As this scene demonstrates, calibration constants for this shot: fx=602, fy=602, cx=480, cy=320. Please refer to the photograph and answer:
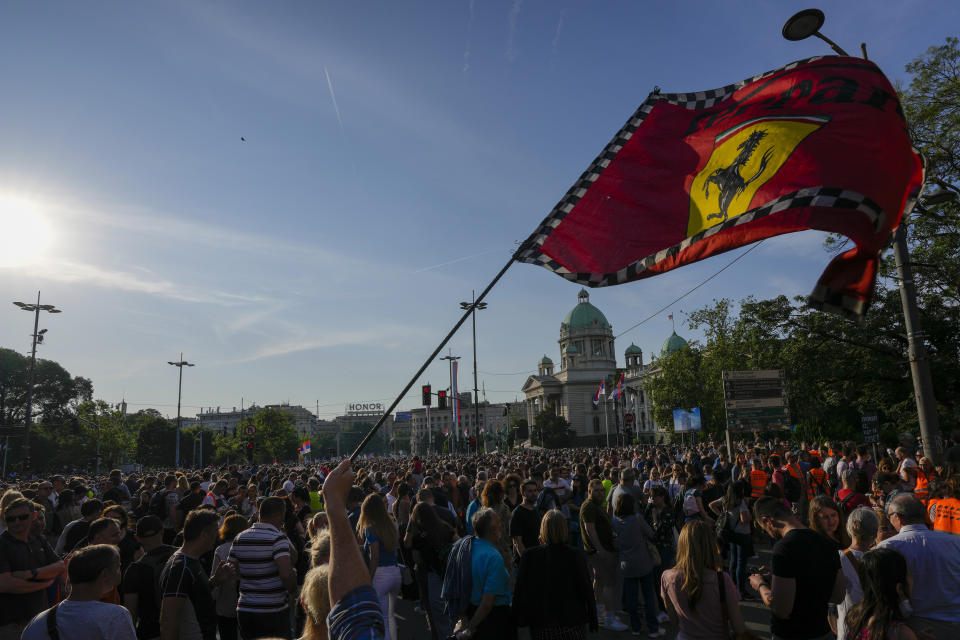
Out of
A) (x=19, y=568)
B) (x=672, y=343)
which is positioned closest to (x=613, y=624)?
(x=19, y=568)

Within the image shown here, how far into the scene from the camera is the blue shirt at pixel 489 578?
506 centimetres

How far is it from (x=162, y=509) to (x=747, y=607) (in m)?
9.76

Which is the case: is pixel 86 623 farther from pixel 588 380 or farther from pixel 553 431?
pixel 588 380

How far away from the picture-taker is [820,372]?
24547 millimetres

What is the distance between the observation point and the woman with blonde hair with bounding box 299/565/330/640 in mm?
2836

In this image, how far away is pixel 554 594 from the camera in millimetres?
5012

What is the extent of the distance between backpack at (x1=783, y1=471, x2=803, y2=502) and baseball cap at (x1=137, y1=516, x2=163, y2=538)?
11293 millimetres

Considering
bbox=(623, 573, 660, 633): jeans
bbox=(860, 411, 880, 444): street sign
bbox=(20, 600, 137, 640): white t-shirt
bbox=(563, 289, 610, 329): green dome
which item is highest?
bbox=(563, 289, 610, 329): green dome

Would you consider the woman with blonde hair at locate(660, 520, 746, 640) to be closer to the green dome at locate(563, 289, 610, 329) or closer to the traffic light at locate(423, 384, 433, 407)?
the traffic light at locate(423, 384, 433, 407)

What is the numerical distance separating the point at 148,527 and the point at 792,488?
11660 millimetres

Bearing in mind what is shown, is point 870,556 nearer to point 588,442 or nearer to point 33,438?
point 33,438

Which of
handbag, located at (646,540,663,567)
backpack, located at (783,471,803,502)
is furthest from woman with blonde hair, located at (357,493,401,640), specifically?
backpack, located at (783,471,803,502)

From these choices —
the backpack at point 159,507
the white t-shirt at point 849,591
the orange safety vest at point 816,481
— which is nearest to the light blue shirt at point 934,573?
the white t-shirt at point 849,591

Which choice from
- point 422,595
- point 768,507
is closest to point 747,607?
point 422,595
